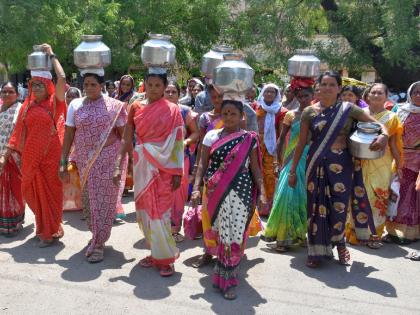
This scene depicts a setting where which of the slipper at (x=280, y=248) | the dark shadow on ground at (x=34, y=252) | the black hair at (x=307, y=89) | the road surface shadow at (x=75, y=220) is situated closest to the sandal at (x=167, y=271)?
the dark shadow on ground at (x=34, y=252)

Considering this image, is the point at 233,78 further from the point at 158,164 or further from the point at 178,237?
the point at 178,237

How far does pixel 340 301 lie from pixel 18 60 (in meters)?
16.9

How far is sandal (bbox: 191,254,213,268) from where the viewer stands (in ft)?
15.0

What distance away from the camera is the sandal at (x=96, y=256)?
15.2 feet

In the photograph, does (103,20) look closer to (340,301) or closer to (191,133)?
(191,133)

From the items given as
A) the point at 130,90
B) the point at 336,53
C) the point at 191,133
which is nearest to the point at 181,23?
the point at 336,53

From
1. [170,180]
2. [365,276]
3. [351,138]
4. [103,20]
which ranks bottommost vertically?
[365,276]

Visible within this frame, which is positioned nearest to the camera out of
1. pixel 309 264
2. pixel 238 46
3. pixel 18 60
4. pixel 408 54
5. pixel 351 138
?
pixel 351 138

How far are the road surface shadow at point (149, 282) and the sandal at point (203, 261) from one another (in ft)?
0.76

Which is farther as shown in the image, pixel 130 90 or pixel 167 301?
pixel 130 90

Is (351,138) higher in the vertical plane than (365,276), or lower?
higher

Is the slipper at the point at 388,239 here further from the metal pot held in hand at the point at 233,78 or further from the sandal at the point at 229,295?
the metal pot held in hand at the point at 233,78

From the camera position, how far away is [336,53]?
15.0 metres

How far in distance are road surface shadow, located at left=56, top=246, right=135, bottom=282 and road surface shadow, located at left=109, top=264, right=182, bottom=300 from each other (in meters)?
0.21
